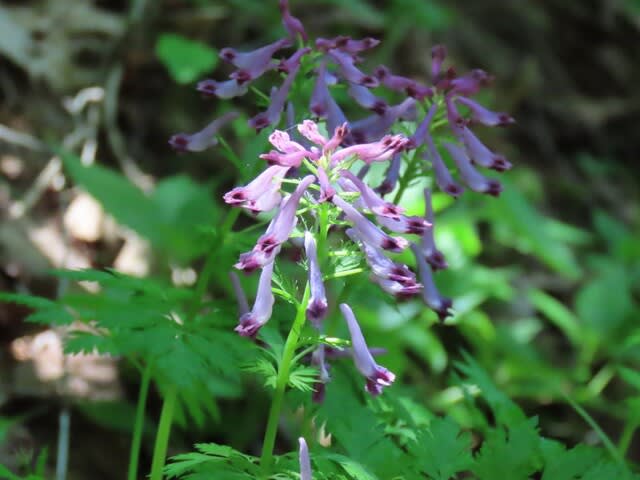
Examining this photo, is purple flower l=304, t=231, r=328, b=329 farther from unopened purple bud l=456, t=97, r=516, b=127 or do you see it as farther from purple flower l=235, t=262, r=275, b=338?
unopened purple bud l=456, t=97, r=516, b=127

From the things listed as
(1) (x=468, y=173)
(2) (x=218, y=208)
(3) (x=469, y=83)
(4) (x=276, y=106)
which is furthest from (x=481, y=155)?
(2) (x=218, y=208)

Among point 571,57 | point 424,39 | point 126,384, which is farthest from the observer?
point 571,57

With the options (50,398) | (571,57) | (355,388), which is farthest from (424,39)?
(355,388)

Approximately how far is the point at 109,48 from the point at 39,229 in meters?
1.80

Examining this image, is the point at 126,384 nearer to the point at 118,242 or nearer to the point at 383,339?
the point at 118,242

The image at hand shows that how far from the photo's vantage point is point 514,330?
6.28 metres

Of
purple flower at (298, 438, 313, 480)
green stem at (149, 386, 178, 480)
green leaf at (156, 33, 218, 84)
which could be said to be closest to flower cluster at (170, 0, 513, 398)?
purple flower at (298, 438, 313, 480)

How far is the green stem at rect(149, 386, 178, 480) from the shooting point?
250cm

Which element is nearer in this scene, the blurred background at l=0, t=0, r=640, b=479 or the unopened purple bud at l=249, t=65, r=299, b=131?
the unopened purple bud at l=249, t=65, r=299, b=131

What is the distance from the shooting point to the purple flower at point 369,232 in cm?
200

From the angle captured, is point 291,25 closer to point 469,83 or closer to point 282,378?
point 469,83

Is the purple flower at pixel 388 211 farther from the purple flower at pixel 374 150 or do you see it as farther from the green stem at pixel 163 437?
the green stem at pixel 163 437

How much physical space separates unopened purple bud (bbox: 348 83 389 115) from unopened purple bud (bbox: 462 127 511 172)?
0.99 ft

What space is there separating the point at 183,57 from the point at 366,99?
129 inches
